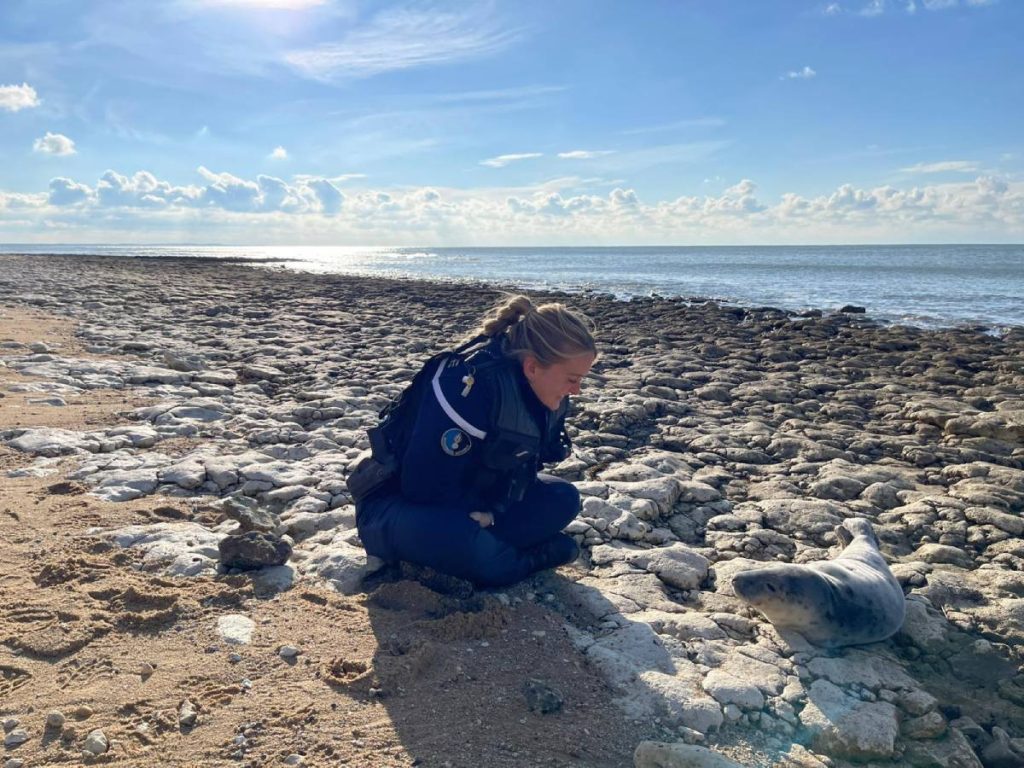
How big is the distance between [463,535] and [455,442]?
49cm

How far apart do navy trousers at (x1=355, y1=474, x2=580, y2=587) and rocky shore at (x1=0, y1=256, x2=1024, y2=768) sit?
13 cm

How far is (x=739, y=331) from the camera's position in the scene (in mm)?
14438

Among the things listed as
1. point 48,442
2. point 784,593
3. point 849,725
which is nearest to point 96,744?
point 849,725

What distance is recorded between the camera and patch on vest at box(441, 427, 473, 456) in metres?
3.55

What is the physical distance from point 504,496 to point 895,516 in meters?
2.98

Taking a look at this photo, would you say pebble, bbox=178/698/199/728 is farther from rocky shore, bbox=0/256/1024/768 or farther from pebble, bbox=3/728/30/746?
pebble, bbox=3/728/30/746

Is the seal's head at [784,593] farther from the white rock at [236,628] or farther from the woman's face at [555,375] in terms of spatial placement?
the white rock at [236,628]

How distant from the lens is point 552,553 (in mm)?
4125

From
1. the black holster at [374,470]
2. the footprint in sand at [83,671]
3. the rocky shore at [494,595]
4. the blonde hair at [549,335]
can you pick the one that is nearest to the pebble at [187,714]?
the rocky shore at [494,595]

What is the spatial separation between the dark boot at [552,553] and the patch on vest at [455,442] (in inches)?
31.4

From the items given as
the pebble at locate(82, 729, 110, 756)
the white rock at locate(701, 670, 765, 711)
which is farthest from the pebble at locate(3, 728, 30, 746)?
the white rock at locate(701, 670, 765, 711)

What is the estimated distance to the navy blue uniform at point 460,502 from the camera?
357 centimetres

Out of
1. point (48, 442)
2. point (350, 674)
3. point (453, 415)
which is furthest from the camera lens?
point (48, 442)

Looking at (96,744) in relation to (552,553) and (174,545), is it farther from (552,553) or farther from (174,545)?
(552,553)
